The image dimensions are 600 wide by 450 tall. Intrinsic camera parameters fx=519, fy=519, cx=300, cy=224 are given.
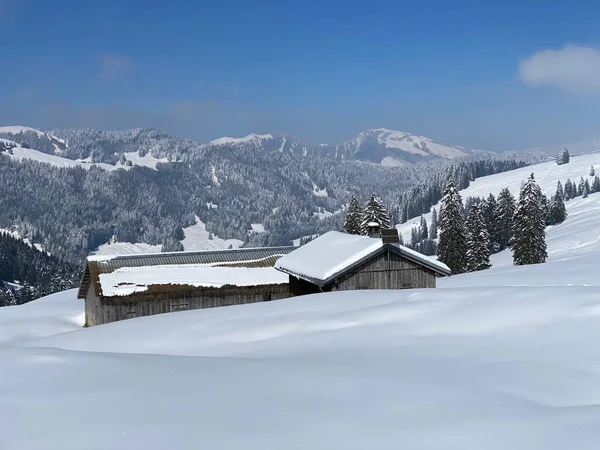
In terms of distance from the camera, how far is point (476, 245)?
187ft

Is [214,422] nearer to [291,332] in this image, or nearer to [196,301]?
[291,332]

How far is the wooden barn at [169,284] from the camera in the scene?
2802 cm

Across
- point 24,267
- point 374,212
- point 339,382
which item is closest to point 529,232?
point 374,212

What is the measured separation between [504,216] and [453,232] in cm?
3818

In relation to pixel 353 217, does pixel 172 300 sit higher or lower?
lower

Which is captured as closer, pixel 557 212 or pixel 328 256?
pixel 328 256

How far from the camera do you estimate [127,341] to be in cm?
1352

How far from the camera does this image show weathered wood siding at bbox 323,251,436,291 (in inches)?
1043

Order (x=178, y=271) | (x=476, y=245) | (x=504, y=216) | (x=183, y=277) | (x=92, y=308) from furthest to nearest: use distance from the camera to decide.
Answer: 1. (x=504, y=216)
2. (x=476, y=245)
3. (x=178, y=271)
4. (x=92, y=308)
5. (x=183, y=277)

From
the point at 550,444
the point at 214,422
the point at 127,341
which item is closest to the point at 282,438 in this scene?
the point at 214,422

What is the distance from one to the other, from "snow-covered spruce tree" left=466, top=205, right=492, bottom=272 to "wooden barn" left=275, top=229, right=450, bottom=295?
1160 inches

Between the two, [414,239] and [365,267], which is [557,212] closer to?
[414,239]

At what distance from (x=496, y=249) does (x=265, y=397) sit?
89602 millimetres

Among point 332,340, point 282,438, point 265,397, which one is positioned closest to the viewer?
point 282,438
